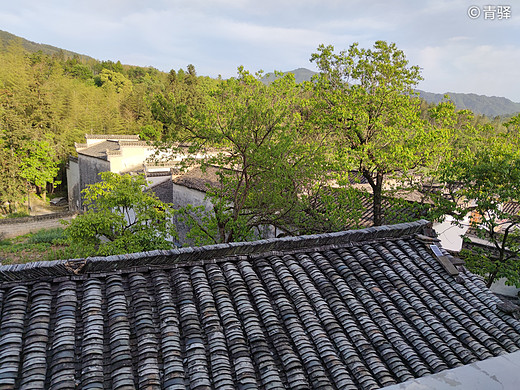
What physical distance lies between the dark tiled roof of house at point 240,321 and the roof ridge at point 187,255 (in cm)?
2

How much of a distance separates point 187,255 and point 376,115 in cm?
830

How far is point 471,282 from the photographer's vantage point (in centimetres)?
481

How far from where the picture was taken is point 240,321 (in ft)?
11.5

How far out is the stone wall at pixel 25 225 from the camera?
20.8 m

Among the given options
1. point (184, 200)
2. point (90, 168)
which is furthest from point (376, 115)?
point (90, 168)

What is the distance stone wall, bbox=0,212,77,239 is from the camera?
20.8 metres

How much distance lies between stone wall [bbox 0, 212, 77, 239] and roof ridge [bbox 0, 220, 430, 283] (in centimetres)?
1936

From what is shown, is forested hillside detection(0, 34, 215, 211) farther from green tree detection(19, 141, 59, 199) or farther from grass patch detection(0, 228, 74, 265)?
grass patch detection(0, 228, 74, 265)

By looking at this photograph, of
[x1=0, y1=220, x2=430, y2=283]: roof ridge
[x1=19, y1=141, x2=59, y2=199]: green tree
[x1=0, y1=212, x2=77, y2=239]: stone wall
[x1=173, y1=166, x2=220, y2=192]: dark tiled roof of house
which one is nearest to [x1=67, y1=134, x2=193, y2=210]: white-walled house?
[x1=173, y1=166, x2=220, y2=192]: dark tiled roof of house

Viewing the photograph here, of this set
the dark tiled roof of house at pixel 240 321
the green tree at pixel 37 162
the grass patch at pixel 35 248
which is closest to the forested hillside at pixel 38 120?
the green tree at pixel 37 162

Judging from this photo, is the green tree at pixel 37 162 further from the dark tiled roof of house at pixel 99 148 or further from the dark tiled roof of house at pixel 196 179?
the dark tiled roof of house at pixel 196 179

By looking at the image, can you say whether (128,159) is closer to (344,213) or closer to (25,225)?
(25,225)

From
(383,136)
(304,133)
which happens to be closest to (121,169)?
(304,133)

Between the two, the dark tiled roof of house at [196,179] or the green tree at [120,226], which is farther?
the dark tiled roof of house at [196,179]
